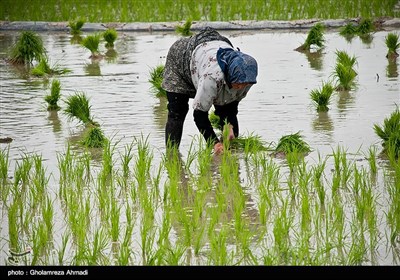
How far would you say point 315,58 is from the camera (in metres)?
11.1

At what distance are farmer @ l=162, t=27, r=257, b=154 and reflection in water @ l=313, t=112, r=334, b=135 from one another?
87 centimetres

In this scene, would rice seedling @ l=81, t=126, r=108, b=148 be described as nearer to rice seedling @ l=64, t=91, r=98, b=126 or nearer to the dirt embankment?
rice seedling @ l=64, t=91, r=98, b=126

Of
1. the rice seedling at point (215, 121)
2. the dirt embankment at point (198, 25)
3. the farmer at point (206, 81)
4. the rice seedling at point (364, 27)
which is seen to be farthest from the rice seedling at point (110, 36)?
the farmer at point (206, 81)

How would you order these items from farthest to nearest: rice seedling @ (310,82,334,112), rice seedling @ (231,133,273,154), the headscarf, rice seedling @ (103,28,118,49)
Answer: rice seedling @ (103,28,118,49) < rice seedling @ (310,82,334,112) < rice seedling @ (231,133,273,154) < the headscarf

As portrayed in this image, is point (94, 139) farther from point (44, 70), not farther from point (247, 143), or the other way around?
point (44, 70)

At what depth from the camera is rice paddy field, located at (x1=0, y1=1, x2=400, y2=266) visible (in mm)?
4988

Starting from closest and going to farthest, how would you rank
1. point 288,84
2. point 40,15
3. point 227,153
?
point 227,153 < point 288,84 < point 40,15

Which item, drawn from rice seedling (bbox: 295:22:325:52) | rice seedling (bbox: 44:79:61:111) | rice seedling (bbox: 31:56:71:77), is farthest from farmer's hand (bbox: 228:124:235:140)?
rice seedling (bbox: 295:22:325:52)

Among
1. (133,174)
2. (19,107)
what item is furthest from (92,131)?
(19,107)

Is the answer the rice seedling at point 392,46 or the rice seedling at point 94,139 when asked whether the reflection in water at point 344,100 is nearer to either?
the rice seedling at point 392,46

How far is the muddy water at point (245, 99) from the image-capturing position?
7578 millimetres

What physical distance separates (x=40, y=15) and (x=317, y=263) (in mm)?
10758

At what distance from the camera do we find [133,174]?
657cm

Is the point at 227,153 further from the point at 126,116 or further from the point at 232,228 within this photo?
the point at 126,116
